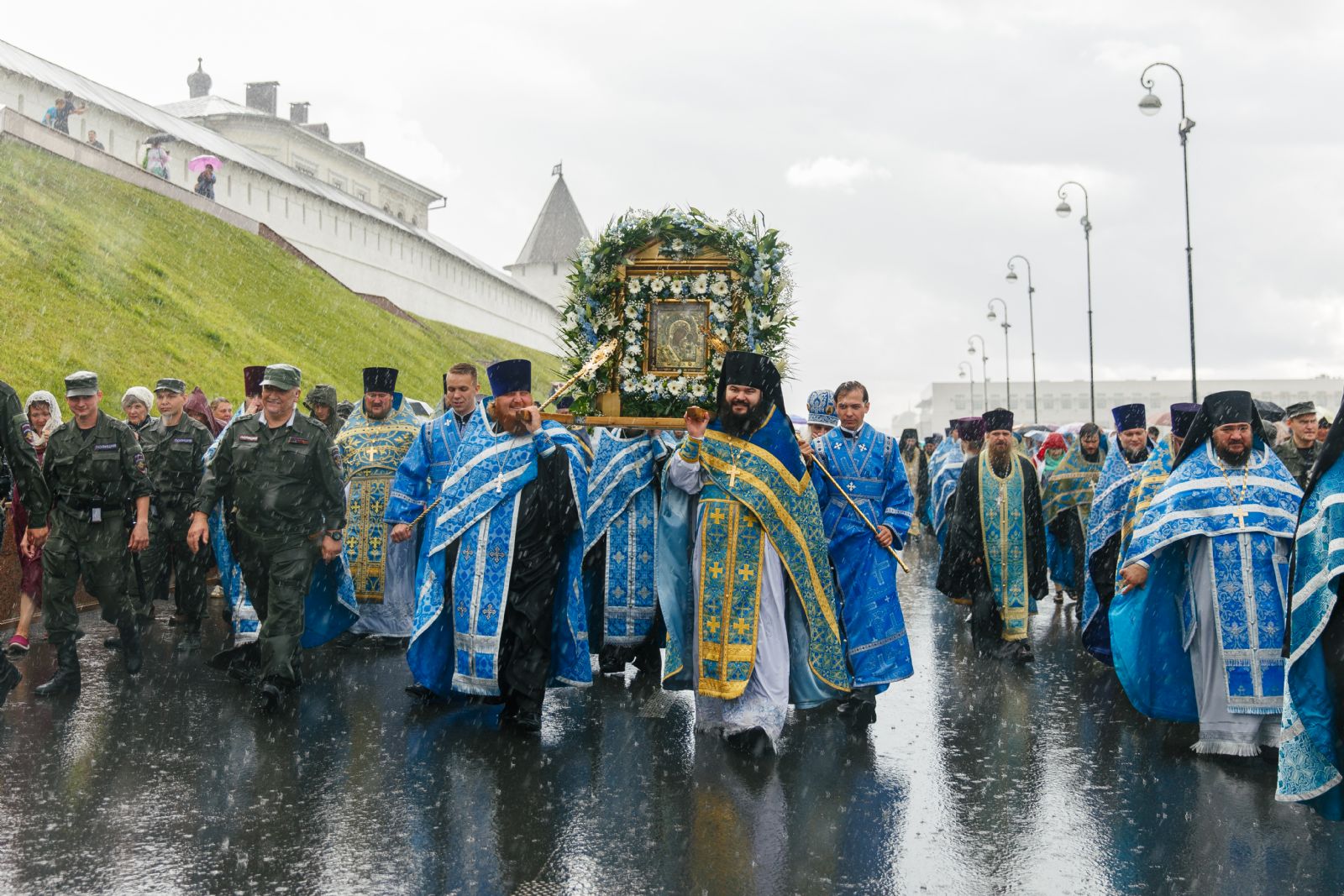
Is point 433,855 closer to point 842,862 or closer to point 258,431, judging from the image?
point 842,862

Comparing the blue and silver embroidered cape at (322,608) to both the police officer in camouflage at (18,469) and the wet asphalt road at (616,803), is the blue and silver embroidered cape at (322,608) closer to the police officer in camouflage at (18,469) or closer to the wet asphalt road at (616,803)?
the wet asphalt road at (616,803)

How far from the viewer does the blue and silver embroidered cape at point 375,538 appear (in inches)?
403

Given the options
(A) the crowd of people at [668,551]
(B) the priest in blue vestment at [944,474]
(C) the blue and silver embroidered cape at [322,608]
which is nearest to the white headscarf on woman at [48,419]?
(A) the crowd of people at [668,551]

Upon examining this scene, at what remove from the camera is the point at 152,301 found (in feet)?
93.2

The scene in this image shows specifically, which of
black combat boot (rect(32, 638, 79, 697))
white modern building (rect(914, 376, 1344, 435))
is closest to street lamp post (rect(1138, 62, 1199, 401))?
black combat boot (rect(32, 638, 79, 697))

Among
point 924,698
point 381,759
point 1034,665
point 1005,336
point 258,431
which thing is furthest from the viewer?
point 1005,336

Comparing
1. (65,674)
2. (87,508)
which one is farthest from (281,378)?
(65,674)

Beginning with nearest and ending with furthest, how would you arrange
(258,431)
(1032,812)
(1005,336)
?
(1032,812)
(258,431)
(1005,336)

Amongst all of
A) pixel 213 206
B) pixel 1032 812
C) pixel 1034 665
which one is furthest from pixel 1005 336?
pixel 1032 812

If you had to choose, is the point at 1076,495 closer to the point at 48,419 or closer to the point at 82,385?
the point at 82,385

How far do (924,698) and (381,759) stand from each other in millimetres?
3626

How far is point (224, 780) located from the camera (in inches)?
229

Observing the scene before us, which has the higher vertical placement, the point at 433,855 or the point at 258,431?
the point at 258,431

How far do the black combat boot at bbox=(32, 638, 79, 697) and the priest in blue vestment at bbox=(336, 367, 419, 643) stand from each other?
2.49 m
